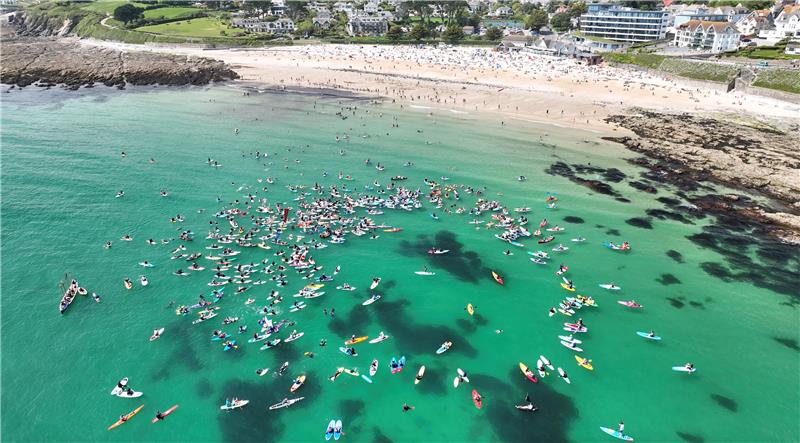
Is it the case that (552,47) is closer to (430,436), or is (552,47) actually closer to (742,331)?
(742,331)

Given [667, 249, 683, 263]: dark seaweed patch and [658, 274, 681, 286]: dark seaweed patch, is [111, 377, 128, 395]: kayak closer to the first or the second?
[658, 274, 681, 286]: dark seaweed patch

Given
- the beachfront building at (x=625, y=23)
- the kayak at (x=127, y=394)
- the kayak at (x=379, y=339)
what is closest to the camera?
the kayak at (x=127, y=394)

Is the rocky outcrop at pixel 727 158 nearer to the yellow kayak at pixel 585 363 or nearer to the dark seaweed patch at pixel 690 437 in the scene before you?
the dark seaweed patch at pixel 690 437

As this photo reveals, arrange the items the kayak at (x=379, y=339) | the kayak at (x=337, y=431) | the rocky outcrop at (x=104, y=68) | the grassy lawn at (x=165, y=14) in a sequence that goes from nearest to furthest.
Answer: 1. the kayak at (x=337, y=431)
2. the kayak at (x=379, y=339)
3. the rocky outcrop at (x=104, y=68)
4. the grassy lawn at (x=165, y=14)

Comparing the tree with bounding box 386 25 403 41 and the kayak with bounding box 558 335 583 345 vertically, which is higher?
the tree with bounding box 386 25 403 41

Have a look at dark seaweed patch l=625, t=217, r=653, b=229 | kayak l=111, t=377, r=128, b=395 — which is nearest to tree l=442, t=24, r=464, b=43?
dark seaweed patch l=625, t=217, r=653, b=229

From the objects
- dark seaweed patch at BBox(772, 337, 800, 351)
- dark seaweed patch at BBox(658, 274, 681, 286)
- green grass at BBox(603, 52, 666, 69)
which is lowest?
dark seaweed patch at BBox(772, 337, 800, 351)

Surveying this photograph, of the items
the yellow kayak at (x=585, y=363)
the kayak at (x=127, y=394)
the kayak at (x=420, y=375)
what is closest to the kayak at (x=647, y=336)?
the yellow kayak at (x=585, y=363)
